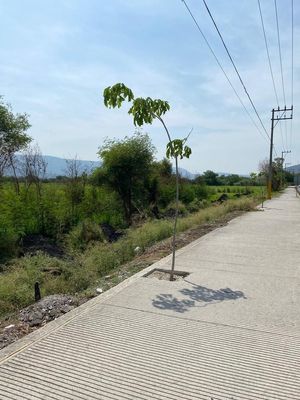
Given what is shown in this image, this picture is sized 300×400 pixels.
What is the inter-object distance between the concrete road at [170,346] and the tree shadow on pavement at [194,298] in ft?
0.04

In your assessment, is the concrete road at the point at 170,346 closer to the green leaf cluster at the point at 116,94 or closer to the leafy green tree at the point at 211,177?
the green leaf cluster at the point at 116,94

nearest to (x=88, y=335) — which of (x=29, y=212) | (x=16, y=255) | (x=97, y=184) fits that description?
(x=16, y=255)

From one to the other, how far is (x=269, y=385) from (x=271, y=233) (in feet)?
26.9

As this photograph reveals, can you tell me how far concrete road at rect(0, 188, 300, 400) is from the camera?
9.11ft

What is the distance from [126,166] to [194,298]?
44.6ft

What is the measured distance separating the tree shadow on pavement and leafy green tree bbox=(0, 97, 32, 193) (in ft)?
30.9

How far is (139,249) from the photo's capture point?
920cm

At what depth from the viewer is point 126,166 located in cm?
1795

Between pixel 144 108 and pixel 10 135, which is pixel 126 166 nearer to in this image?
pixel 10 135

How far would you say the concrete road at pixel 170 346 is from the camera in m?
2.78

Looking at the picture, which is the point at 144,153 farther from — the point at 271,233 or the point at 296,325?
the point at 296,325

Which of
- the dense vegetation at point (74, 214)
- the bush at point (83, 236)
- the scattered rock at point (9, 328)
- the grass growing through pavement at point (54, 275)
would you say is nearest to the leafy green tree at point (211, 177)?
the dense vegetation at point (74, 214)

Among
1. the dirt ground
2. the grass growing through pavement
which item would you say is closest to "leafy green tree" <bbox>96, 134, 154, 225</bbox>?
the grass growing through pavement

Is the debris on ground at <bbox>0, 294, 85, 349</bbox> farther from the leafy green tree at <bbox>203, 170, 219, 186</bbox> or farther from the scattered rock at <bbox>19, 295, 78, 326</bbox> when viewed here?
the leafy green tree at <bbox>203, 170, 219, 186</bbox>
